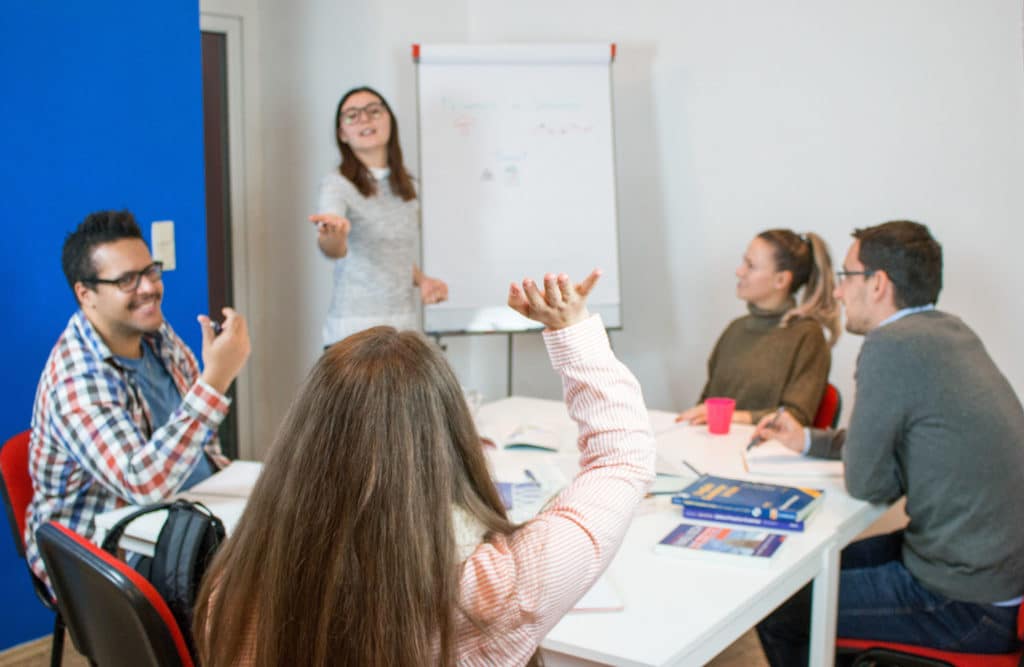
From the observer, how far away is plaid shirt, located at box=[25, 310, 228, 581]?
209 centimetres

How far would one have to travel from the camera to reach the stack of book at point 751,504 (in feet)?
6.40

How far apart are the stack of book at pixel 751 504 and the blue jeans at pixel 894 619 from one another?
0.81 ft

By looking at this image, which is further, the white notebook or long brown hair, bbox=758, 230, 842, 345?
long brown hair, bbox=758, 230, 842, 345

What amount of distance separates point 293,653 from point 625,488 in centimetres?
43

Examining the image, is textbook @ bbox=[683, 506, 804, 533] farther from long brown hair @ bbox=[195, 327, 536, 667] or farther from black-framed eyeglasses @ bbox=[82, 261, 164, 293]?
black-framed eyeglasses @ bbox=[82, 261, 164, 293]

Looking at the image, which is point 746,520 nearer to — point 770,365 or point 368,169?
point 770,365

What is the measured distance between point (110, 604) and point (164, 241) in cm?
192

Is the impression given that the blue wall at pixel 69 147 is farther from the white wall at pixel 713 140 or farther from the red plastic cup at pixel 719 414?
the red plastic cup at pixel 719 414

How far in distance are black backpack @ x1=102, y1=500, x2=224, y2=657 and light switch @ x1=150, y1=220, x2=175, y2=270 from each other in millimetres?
1729

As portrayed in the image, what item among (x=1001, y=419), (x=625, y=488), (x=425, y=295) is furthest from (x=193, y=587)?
(x=425, y=295)

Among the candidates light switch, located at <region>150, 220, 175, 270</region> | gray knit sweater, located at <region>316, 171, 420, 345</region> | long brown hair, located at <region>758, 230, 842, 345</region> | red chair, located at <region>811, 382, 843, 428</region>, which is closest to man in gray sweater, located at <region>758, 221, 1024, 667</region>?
red chair, located at <region>811, 382, 843, 428</region>

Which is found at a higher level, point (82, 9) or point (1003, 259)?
point (82, 9)

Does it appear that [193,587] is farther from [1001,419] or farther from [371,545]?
[1001,419]

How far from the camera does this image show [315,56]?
4367 millimetres
